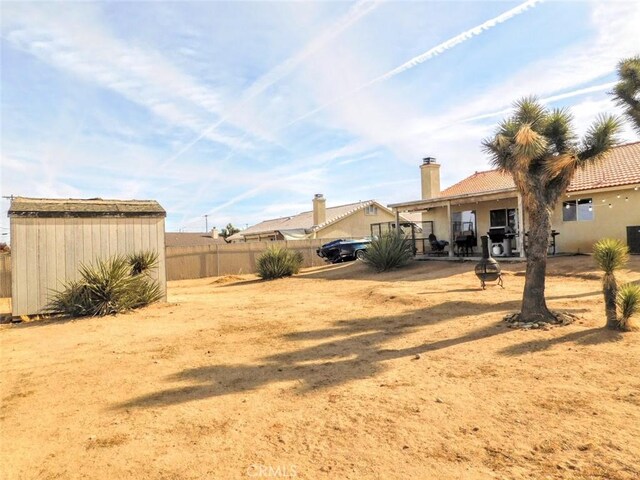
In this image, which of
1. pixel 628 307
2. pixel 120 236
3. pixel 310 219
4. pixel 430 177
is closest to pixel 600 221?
pixel 430 177

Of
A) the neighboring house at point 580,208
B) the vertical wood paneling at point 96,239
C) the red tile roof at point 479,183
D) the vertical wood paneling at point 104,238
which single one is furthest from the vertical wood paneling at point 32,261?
the red tile roof at point 479,183

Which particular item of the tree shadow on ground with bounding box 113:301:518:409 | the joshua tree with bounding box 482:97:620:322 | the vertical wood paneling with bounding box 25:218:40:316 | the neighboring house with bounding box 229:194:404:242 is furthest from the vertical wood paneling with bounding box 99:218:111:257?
the neighboring house with bounding box 229:194:404:242

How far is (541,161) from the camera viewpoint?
25.1 feet

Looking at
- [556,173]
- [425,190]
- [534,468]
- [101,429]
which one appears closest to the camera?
[534,468]

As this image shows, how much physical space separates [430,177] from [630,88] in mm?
15027

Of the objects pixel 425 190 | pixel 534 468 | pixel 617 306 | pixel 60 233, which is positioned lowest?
pixel 534 468

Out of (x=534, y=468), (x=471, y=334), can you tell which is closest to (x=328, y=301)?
(x=471, y=334)

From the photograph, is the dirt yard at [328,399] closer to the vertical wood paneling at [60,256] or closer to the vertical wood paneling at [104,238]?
the vertical wood paneling at [60,256]

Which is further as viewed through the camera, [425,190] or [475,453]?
[425,190]

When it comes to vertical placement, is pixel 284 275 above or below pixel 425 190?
below

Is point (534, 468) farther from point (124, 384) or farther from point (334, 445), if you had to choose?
point (124, 384)

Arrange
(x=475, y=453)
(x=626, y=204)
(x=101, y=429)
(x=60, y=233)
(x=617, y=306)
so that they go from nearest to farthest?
(x=475, y=453), (x=101, y=429), (x=617, y=306), (x=60, y=233), (x=626, y=204)

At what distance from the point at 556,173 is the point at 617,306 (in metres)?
2.34

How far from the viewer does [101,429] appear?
3.90 meters
